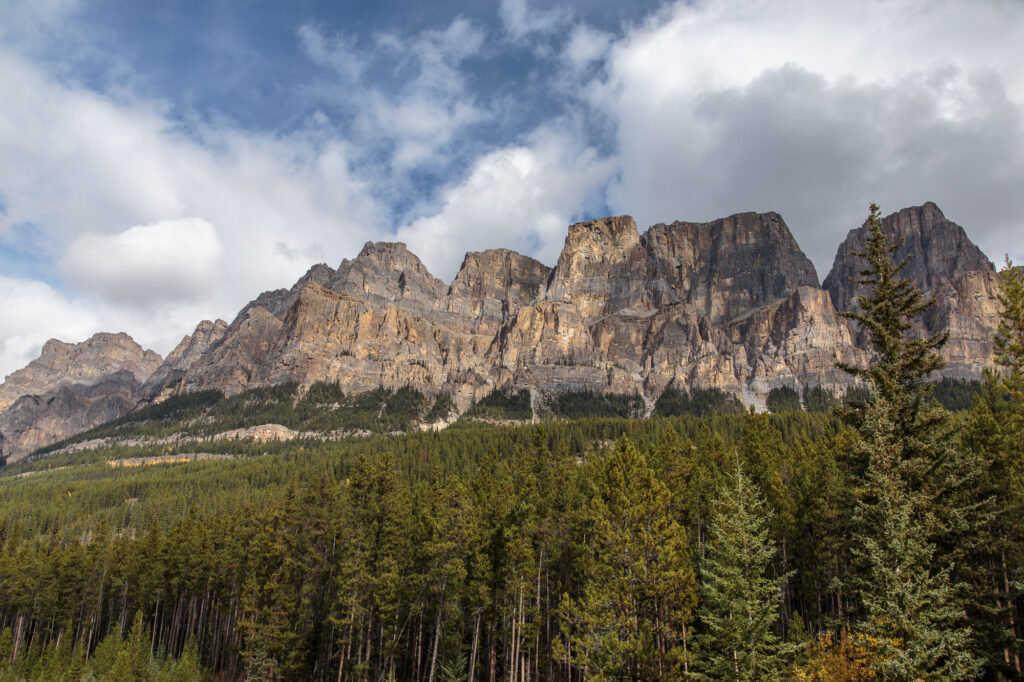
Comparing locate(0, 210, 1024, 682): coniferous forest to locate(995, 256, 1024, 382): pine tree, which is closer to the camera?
locate(995, 256, 1024, 382): pine tree

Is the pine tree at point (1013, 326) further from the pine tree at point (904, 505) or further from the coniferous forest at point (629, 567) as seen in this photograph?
the pine tree at point (904, 505)

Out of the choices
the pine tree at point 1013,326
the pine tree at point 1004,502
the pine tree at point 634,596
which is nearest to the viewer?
the pine tree at point 1013,326

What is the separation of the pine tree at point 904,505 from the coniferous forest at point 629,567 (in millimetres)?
115

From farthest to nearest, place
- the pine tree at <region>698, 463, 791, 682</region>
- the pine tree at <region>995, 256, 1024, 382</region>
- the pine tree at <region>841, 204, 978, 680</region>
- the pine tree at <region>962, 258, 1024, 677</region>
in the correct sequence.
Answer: the pine tree at <region>698, 463, 791, 682</region> < the pine tree at <region>962, 258, 1024, 677</region> < the pine tree at <region>995, 256, 1024, 382</region> < the pine tree at <region>841, 204, 978, 680</region>

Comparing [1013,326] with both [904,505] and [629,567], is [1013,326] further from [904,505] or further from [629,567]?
[629,567]

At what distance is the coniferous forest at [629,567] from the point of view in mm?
22219

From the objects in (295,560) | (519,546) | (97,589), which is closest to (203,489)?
(97,589)

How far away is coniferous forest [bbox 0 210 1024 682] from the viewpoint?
875 inches

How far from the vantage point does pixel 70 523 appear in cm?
11012

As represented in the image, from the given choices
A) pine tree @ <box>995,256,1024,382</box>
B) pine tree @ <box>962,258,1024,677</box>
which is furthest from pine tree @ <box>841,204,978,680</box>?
pine tree @ <box>995,256,1024,382</box>

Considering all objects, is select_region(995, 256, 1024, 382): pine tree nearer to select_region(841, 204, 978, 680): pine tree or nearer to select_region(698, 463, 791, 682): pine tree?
select_region(841, 204, 978, 680): pine tree

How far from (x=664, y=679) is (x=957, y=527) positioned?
13853 millimetres

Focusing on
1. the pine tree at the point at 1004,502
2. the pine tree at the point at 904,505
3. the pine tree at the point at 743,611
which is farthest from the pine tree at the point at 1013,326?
the pine tree at the point at 743,611

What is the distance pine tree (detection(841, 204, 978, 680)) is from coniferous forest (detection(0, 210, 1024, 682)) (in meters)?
0.12
